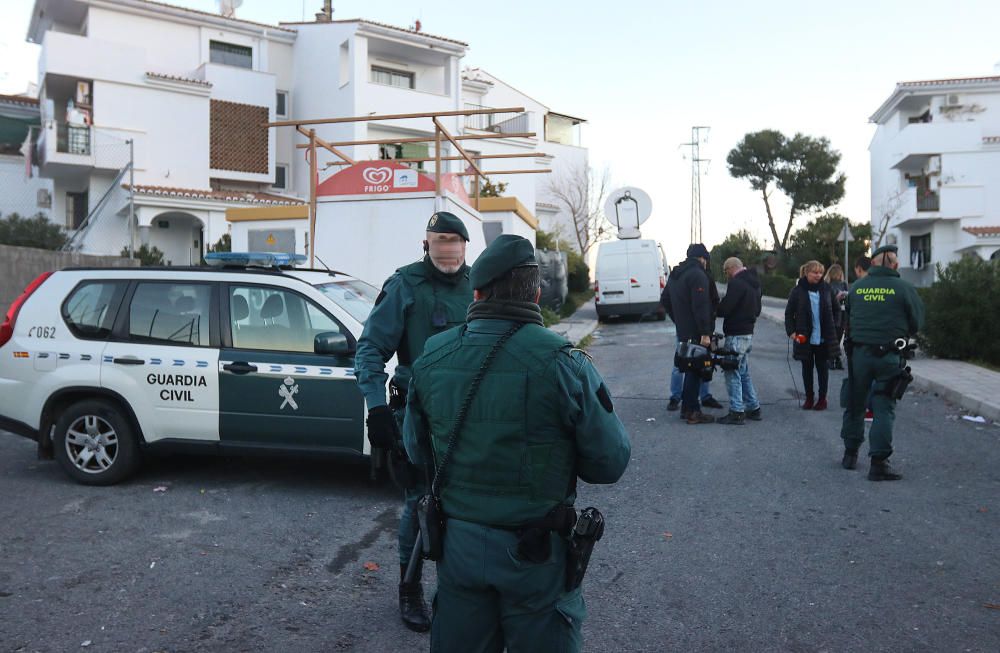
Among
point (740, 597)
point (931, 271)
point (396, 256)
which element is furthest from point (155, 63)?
point (931, 271)

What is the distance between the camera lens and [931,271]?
42906 mm

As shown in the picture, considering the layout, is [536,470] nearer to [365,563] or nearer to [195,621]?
[195,621]

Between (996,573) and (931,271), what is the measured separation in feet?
141

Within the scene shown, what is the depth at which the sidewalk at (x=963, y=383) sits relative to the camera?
9781 millimetres

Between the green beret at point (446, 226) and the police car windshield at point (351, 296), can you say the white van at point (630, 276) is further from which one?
the green beret at point (446, 226)

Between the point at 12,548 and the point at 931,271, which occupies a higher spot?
the point at 931,271

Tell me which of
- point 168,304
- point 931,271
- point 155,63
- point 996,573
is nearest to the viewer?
point 996,573

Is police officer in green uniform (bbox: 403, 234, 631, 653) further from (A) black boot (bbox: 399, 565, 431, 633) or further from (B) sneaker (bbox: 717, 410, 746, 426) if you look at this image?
(B) sneaker (bbox: 717, 410, 746, 426)

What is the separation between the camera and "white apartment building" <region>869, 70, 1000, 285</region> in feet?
138

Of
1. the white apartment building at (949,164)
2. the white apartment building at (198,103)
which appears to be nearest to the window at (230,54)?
the white apartment building at (198,103)

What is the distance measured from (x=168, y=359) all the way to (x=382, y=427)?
341 centimetres

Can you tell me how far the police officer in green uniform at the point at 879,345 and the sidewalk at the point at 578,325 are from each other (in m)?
9.54

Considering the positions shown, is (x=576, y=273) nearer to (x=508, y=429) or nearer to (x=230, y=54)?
(x=230, y=54)

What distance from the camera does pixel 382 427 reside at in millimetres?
3607
